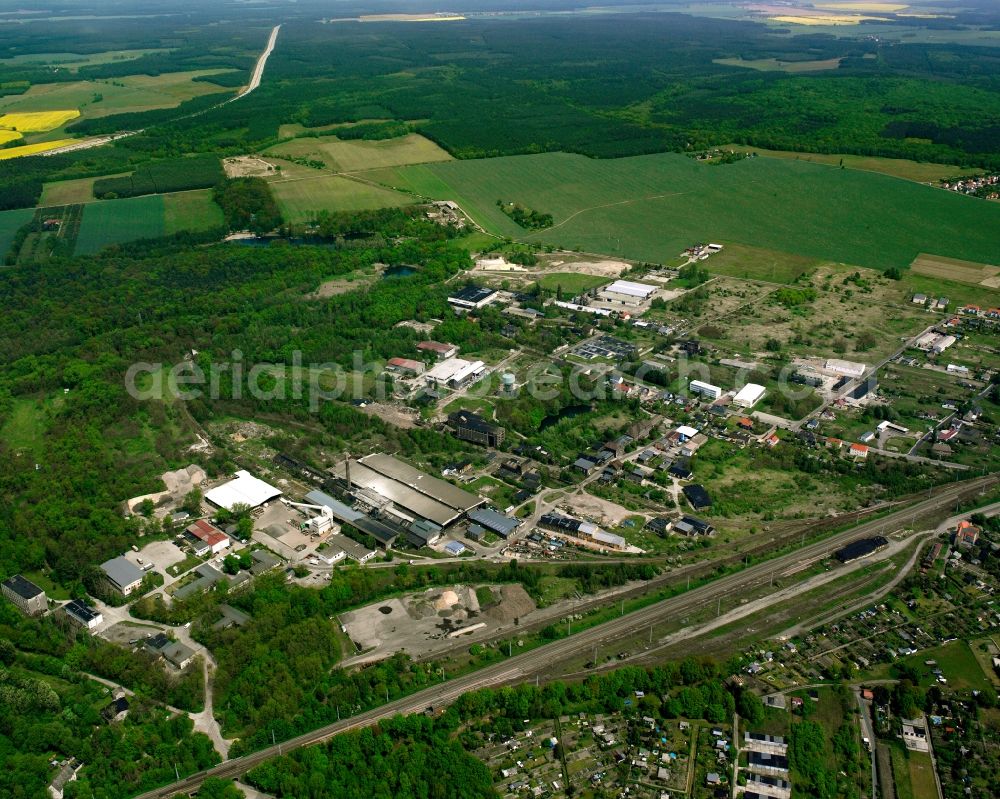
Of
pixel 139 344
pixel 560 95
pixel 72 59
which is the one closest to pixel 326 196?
pixel 139 344

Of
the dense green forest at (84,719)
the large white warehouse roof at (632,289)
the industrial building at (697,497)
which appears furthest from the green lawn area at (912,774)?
the large white warehouse roof at (632,289)

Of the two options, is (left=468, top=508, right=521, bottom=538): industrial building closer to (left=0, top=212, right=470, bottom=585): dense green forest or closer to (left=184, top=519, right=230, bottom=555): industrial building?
(left=0, top=212, right=470, bottom=585): dense green forest

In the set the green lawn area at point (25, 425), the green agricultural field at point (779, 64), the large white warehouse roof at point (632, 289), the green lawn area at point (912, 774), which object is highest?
the green agricultural field at point (779, 64)

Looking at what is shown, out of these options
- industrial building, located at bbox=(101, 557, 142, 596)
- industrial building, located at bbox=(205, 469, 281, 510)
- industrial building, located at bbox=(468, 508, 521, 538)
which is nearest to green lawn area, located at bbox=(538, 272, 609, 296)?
industrial building, located at bbox=(468, 508, 521, 538)

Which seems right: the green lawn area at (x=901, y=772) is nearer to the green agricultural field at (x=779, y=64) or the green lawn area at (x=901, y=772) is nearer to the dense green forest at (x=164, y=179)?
the dense green forest at (x=164, y=179)

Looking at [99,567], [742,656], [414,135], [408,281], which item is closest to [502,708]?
[742,656]

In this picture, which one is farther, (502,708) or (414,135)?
(414,135)

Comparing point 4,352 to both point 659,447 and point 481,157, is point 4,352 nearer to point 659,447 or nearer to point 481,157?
point 659,447
